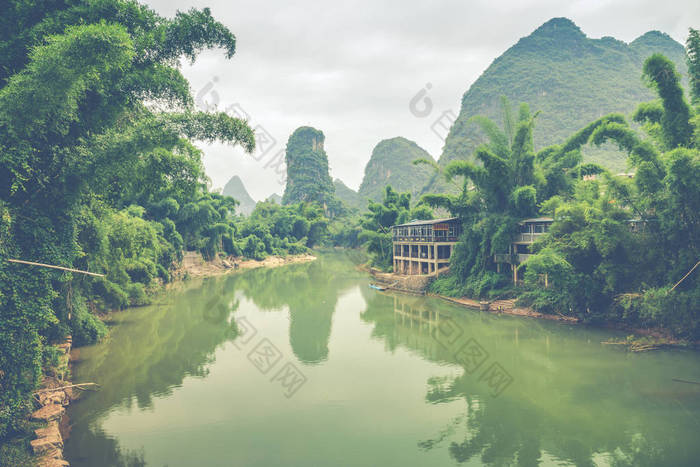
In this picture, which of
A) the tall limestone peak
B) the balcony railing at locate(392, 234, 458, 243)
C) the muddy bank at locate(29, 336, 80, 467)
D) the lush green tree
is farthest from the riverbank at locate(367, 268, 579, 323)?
the tall limestone peak

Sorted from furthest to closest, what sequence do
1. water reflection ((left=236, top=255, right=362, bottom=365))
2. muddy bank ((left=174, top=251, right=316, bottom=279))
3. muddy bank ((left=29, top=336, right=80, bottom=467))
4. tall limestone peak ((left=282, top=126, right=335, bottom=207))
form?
1. tall limestone peak ((left=282, top=126, right=335, bottom=207))
2. muddy bank ((left=174, top=251, right=316, bottom=279))
3. water reflection ((left=236, top=255, right=362, bottom=365))
4. muddy bank ((left=29, top=336, right=80, bottom=467))

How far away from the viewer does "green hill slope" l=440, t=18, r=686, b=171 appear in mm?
74562

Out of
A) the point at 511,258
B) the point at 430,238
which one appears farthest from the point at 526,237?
the point at 430,238

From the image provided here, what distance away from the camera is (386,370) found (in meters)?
11.1

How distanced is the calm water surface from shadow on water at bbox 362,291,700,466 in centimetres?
4

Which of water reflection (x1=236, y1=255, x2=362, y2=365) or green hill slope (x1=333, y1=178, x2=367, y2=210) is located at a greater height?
green hill slope (x1=333, y1=178, x2=367, y2=210)

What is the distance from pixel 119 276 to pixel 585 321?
18304 millimetres

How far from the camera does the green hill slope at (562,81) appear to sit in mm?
74562

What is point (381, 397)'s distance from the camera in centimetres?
921

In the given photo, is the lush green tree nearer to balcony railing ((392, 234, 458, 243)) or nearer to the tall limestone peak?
balcony railing ((392, 234, 458, 243))

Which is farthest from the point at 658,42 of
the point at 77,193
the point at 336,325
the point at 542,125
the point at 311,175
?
the point at 77,193

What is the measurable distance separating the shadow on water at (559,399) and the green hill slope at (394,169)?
109m

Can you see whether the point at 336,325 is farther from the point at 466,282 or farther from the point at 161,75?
the point at 161,75

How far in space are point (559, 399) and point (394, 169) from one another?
124 metres
